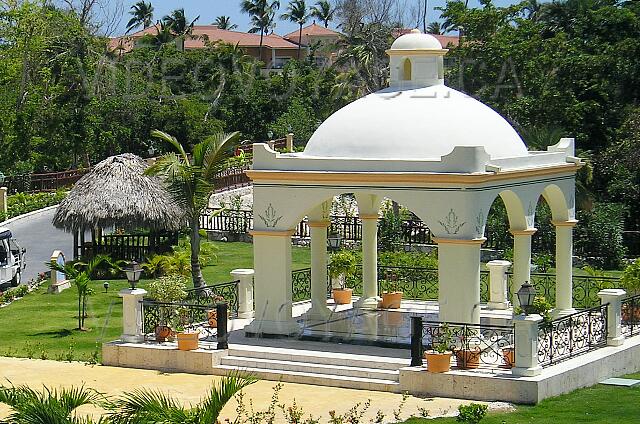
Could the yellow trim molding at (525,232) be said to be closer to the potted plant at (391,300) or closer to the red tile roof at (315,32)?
the potted plant at (391,300)

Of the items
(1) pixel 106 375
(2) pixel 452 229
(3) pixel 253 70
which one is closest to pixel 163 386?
(1) pixel 106 375

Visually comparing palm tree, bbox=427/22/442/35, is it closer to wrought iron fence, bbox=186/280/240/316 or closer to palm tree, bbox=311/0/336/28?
palm tree, bbox=311/0/336/28

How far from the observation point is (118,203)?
103ft

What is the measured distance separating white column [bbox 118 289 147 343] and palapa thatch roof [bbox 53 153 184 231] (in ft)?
37.0

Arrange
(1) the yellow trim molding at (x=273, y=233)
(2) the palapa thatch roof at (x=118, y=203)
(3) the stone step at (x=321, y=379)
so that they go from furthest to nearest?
(2) the palapa thatch roof at (x=118, y=203) < (1) the yellow trim molding at (x=273, y=233) < (3) the stone step at (x=321, y=379)

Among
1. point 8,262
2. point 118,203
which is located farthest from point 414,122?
point 8,262

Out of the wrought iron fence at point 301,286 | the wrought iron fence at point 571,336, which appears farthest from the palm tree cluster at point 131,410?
→ the wrought iron fence at point 301,286

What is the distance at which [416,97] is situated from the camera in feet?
66.8

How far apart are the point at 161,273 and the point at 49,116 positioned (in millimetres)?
24938

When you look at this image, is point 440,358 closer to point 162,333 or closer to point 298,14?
point 162,333

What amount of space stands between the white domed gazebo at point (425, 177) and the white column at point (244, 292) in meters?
1.48

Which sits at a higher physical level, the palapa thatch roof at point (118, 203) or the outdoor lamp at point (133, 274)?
the palapa thatch roof at point (118, 203)

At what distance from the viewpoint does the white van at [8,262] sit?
29606 mm

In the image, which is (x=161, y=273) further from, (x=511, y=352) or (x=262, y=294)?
(x=511, y=352)
